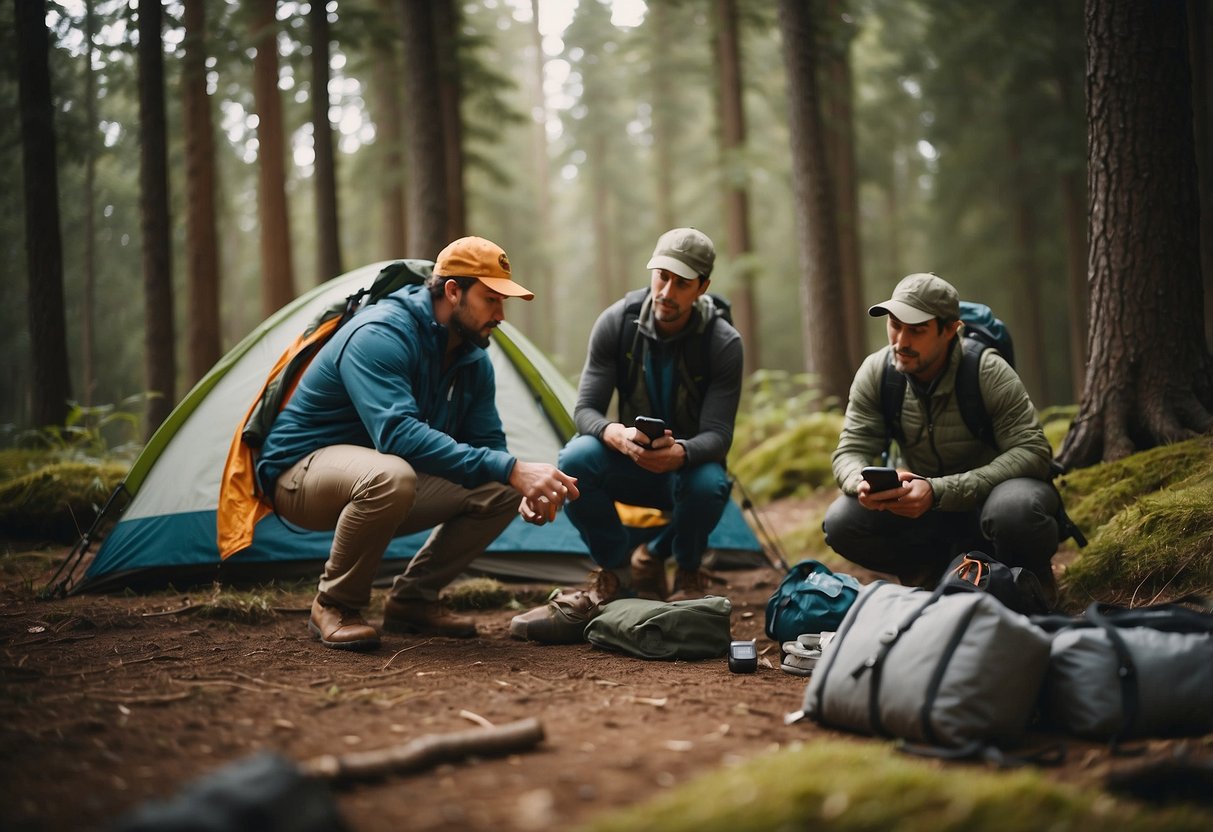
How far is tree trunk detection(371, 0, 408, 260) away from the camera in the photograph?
12.2m

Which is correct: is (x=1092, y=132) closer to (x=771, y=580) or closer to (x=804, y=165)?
(x=771, y=580)

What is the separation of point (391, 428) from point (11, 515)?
12.5 ft

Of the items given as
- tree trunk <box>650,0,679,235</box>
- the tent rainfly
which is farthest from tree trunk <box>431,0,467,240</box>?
tree trunk <box>650,0,679,235</box>

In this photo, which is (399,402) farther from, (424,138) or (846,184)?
(846,184)

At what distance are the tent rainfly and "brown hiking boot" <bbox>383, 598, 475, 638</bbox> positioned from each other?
1.08 meters

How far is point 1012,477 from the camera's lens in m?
3.80

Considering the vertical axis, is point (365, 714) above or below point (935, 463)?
below

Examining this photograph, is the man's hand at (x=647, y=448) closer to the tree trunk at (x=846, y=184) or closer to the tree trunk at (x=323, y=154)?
the tree trunk at (x=323, y=154)

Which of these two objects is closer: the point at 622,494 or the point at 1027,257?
the point at 622,494

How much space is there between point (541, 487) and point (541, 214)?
851 inches

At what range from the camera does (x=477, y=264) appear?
3939mm

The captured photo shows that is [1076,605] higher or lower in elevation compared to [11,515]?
lower

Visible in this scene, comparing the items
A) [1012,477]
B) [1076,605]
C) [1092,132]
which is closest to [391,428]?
[1012,477]

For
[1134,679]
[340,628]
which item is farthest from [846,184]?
[1134,679]
